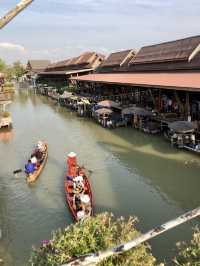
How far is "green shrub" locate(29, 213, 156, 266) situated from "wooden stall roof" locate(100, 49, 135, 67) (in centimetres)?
3549

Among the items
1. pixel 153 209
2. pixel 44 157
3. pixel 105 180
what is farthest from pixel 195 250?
pixel 44 157

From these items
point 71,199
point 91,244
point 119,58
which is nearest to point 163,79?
point 71,199

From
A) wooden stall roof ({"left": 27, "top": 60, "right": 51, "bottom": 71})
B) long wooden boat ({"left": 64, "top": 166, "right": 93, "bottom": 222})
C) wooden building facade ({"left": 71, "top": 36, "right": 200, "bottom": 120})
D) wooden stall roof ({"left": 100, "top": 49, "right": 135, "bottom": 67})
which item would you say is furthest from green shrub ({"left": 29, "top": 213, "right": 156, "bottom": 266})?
wooden stall roof ({"left": 27, "top": 60, "right": 51, "bottom": 71})

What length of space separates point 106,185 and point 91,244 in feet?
32.5

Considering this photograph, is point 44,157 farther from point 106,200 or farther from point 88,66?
point 88,66

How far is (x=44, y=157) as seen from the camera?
1825 cm

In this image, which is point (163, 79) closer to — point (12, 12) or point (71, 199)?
point (71, 199)

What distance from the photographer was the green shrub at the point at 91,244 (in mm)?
4891

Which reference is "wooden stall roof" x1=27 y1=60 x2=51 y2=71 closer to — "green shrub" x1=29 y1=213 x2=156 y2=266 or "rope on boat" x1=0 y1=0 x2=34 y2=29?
"rope on boat" x1=0 y1=0 x2=34 y2=29

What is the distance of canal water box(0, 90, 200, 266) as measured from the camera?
10.9m

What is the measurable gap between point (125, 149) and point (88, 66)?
32.6 m

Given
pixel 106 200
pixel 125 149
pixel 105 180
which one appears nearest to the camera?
pixel 106 200

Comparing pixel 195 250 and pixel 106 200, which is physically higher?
pixel 195 250

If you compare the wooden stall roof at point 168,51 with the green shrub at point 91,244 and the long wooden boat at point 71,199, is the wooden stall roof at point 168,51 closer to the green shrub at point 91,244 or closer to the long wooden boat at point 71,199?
the long wooden boat at point 71,199
